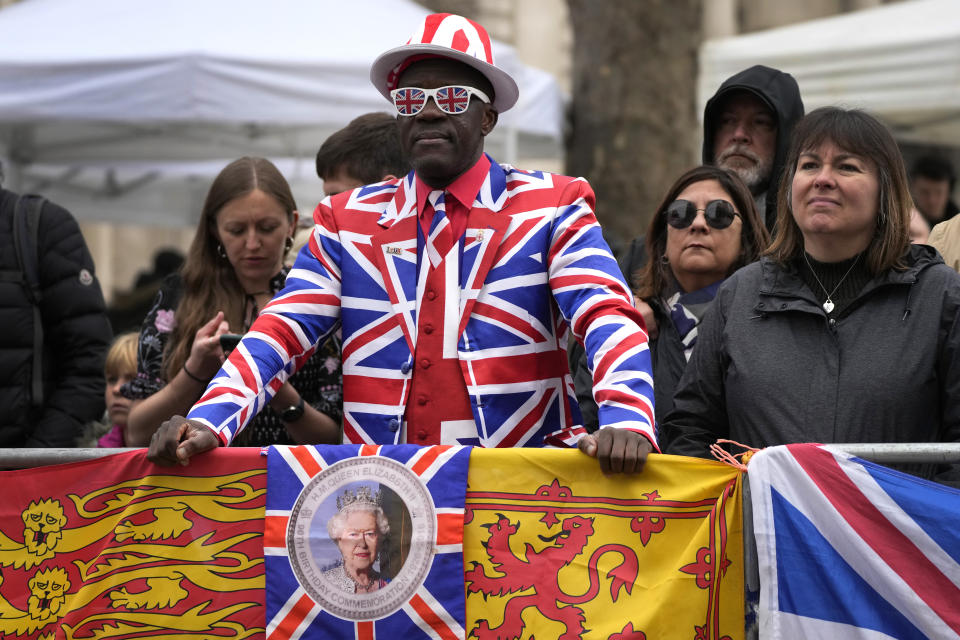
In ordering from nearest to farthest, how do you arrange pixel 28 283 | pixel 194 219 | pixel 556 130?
pixel 28 283 → pixel 556 130 → pixel 194 219

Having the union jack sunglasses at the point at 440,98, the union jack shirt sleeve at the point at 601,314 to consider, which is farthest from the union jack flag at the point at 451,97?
the union jack shirt sleeve at the point at 601,314

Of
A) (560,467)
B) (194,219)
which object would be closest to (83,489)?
(560,467)

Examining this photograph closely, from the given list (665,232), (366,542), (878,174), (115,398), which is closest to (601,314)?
(366,542)

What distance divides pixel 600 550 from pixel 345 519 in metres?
0.60

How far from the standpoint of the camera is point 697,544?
306 centimetres

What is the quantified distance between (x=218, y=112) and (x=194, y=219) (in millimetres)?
4634

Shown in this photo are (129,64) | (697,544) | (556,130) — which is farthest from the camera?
(556,130)

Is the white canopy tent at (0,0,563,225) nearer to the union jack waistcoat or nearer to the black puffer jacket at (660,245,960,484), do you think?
the union jack waistcoat

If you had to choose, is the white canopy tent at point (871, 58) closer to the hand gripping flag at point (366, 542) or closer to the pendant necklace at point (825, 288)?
the pendant necklace at point (825, 288)

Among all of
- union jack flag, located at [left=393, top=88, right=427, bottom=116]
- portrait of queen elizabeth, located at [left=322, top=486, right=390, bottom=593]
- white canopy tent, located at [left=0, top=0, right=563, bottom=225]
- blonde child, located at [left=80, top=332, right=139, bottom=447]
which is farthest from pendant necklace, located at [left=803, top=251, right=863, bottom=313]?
white canopy tent, located at [left=0, top=0, right=563, bottom=225]

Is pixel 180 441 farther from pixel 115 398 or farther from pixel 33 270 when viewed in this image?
pixel 115 398

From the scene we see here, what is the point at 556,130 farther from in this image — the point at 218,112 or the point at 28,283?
the point at 28,283

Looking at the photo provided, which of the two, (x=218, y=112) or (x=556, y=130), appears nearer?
(x=218, y=112)

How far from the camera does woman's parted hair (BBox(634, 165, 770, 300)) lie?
14.1 feet
